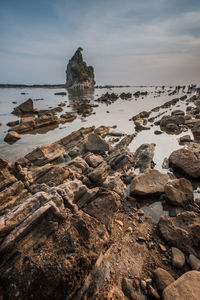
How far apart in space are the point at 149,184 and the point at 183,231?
315 cm

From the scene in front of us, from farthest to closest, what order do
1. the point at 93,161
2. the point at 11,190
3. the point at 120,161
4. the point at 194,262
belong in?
the point at 120,161 → the point at 93,161 → the point at 11,190 → the point at 194,262

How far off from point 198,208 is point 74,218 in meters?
6.20

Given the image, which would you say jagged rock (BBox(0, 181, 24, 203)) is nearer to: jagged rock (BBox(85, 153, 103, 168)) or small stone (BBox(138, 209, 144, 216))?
jagged rock (BBox(85, 153, 103, 168))

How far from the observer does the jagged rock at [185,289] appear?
3476 mm

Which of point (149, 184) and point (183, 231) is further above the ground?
point (183, 231)

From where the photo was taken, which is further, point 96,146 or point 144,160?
point 96,146

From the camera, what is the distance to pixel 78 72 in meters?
134

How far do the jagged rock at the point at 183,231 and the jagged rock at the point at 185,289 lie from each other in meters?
1.22

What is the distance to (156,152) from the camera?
46.0ft

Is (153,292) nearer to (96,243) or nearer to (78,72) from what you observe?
(96,243)

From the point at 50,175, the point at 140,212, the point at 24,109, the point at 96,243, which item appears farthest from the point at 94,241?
the point at 24,109

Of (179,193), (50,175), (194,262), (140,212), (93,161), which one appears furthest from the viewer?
(93,161)

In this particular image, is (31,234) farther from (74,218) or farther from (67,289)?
(67,289)

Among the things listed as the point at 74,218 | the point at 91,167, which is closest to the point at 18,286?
the point at 74,218
